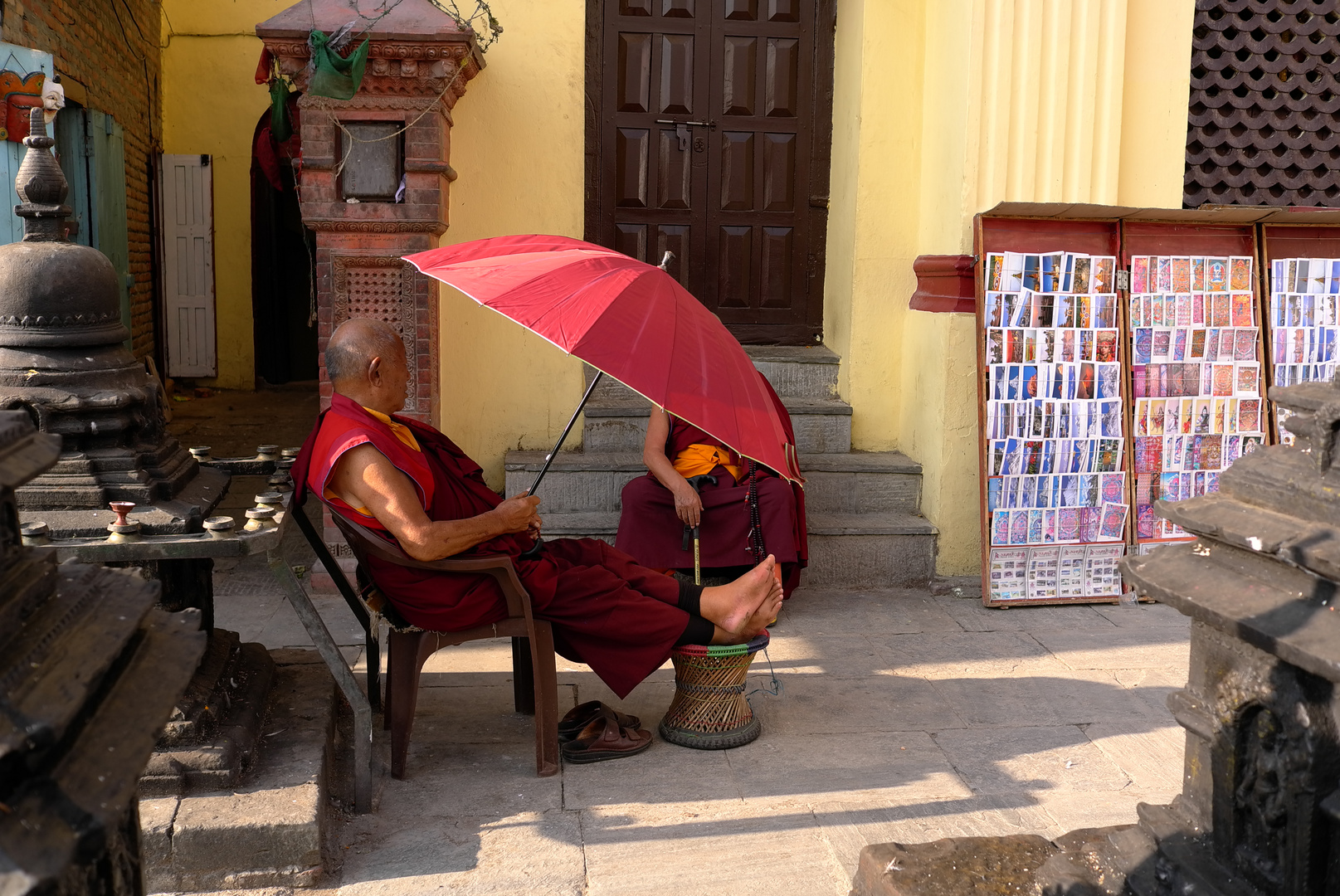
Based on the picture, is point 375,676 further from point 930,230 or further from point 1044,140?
point 1044,140

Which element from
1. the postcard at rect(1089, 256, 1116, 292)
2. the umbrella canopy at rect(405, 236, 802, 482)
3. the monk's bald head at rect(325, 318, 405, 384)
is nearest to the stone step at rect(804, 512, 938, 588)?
→ the postcard at rect(1089, 256, 1116, 292)

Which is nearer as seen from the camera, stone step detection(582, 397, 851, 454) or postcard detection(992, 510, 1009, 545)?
postcard detection(992, 510, 1009, 545)

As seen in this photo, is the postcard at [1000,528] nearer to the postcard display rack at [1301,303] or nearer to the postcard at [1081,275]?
the postcard at [1081,275]

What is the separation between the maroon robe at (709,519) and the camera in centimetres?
501

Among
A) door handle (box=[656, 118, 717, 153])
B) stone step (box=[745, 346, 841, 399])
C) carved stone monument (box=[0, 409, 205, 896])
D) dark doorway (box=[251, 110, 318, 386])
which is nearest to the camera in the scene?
carved stone monument (box=[0, 409, 205, 896])

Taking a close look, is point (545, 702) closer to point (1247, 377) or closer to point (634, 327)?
point (634, 327)

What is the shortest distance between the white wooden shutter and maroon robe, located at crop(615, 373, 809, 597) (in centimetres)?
688

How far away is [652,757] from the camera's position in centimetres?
374

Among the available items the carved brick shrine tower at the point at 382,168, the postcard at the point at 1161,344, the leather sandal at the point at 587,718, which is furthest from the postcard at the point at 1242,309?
the carved brick shrine tower at the point at 382,168

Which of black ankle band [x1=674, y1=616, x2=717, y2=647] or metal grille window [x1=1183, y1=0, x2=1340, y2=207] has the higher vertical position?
metal grille window [x1=1183, y1=0, x2=1340, y2=207]

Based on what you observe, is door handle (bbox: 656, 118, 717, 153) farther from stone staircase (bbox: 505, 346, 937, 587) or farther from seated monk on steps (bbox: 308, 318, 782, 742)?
seated monk on steps (bbox: 308, 318, 782, 742)

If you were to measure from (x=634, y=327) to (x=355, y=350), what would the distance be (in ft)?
3.05

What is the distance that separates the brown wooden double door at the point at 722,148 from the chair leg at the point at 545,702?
3325mm

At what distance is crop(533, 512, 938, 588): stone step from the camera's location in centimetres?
550
